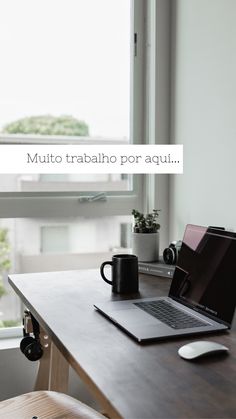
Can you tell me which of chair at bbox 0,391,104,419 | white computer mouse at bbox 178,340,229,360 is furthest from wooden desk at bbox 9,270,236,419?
chair at bbox 0,391,104,419

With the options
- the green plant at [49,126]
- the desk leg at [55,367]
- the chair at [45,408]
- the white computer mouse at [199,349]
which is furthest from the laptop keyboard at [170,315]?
the green plant at [49,126]

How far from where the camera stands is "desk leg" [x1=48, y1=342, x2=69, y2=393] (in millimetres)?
1681

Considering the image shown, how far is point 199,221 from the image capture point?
2027mm

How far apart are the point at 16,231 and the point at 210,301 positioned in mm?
1145

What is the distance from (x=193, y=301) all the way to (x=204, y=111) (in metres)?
0.90

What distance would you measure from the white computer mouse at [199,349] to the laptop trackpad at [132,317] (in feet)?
0.61

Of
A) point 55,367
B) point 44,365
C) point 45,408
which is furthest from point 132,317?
point 44,365

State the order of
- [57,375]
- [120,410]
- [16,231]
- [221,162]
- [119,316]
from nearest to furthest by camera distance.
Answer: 1. [120,410]
2. [119,316]
3. [57,375]
4. [221,162]
5. [16,231]

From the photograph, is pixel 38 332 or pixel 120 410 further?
pixel 38 332

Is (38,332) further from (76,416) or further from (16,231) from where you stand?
(16,231)

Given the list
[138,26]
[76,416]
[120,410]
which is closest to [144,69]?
[138,26]

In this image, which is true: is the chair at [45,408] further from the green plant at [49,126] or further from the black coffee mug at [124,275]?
the green plant at [49,126]

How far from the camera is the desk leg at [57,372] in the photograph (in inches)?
66.2

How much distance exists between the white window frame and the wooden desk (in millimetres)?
784
